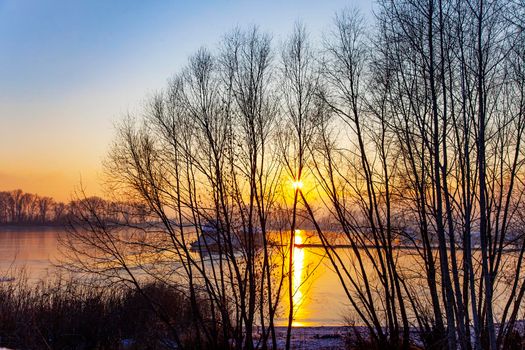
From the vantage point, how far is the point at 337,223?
11602mm

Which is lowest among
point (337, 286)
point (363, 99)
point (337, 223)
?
point (337, 286)

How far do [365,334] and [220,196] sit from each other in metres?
4.91

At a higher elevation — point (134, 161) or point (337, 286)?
point (134, 161)

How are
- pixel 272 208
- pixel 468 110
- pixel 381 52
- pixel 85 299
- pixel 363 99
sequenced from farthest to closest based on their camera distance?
pixel 85 299, pixel 272 208, pixel 363 99, pixel 381 52, pixel 468 110

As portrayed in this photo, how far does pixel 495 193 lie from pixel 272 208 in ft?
14.8

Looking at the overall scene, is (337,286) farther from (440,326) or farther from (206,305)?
(440,326)

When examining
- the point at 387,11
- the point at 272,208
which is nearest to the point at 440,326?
the point at 272,208

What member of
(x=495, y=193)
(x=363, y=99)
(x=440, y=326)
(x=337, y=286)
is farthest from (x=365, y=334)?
(x=337, y=286)

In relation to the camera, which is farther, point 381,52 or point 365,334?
point 365,334

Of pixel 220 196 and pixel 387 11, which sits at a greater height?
pixel 387 11

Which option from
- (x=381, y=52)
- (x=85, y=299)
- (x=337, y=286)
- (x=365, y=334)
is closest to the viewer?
(x=381, y=52)

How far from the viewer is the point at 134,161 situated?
463 inches

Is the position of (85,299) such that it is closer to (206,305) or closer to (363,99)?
(206,305)

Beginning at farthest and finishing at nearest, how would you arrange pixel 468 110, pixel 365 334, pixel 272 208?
pixel 365 334, pixel 272 208, pixel 468 110
